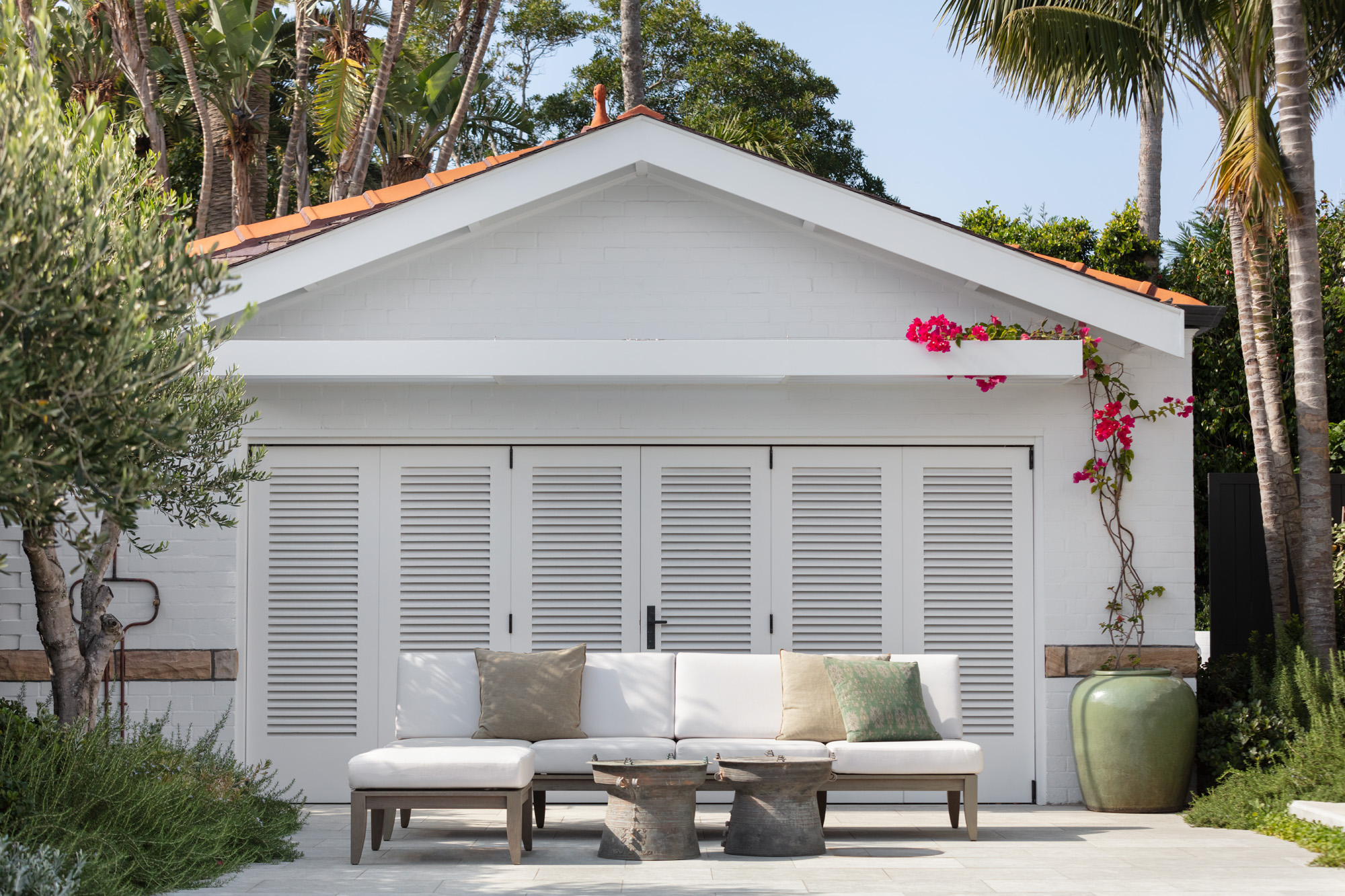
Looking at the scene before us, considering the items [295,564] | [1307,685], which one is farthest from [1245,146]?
[295,564]

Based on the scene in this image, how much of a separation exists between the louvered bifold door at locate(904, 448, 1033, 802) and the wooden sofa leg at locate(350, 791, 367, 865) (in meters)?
3.83

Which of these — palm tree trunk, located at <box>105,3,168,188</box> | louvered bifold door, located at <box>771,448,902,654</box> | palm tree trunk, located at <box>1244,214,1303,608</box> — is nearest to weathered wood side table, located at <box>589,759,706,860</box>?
louvered bifold door, located at <box>771,448,902,654</box>

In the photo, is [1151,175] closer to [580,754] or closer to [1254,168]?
[1254,168]

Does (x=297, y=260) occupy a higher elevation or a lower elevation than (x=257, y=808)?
higher

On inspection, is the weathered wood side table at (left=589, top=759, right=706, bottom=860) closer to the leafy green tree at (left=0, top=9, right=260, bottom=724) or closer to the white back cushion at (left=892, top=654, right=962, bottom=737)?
the white back cushion at (left=892, top=654, right=962, bottom=737)

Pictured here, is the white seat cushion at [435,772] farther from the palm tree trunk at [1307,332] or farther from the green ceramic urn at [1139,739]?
the palm tree trunk at [1307,332]

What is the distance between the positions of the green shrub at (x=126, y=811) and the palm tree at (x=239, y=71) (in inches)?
362

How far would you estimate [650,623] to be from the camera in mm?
8547

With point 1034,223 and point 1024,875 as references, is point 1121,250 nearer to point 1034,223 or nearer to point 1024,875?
point 1034,223

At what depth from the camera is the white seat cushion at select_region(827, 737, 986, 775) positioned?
6.95 meters

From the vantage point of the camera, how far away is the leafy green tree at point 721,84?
22.4 m

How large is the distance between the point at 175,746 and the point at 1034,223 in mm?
13664

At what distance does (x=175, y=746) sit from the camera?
757 cm

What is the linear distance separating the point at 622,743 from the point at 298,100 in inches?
418
